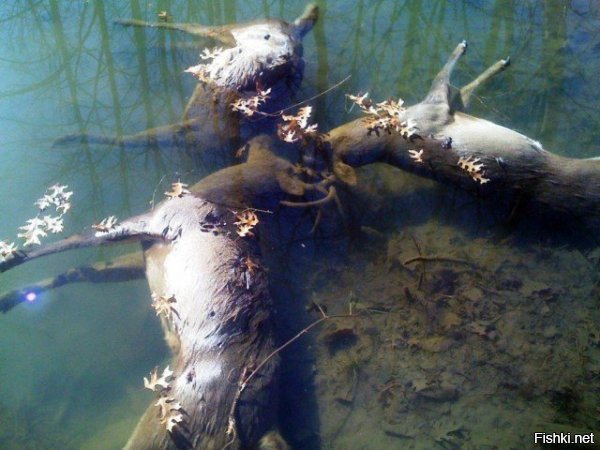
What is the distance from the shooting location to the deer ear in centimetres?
476

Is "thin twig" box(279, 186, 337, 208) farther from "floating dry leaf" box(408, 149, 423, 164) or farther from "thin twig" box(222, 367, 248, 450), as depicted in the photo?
"thin twig" box(222, 367, 248, 450)

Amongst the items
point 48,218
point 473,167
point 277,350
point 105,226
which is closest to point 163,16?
point 48,218

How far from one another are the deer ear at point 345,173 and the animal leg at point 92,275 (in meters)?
2.32

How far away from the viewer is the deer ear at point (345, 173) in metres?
4.76

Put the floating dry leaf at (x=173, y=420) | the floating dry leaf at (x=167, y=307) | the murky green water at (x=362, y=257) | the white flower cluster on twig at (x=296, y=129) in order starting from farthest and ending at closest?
the white flower cluster on twig at (x=296, y=129) < the murky green water at (x=362, y=257) < the floating dry leaf at (x=167, y=307) < the floating dry leaf at (x=173, y=420)

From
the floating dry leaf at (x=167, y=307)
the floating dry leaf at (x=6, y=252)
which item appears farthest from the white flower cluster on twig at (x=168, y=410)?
the floating dry leaf at (x=6, y=252)

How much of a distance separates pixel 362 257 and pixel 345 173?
93cm

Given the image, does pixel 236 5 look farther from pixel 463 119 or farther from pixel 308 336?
pixel 308 336

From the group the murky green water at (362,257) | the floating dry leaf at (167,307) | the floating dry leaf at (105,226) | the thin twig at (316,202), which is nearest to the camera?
Result: the floating dry leaf at (167,307)

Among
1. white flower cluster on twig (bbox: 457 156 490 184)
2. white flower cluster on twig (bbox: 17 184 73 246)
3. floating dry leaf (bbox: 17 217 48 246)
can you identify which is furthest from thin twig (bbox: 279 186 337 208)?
floating dry leaf (bbox: 17 217 48 246)

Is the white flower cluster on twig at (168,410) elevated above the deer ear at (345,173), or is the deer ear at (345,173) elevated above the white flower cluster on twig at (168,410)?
the deer ear at (345,173)

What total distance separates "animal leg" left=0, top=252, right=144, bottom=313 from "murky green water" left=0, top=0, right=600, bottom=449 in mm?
162

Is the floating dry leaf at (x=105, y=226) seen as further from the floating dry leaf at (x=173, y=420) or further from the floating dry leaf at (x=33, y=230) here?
the floating dry leaf at (x=173, y=420)

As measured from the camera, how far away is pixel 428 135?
14.9ft
